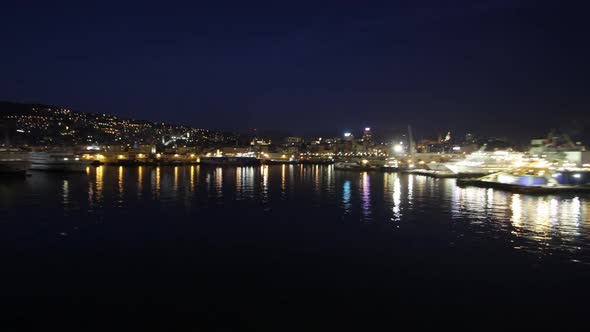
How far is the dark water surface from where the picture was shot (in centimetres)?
646

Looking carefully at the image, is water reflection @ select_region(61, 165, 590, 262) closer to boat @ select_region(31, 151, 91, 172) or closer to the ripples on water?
the ripples on water

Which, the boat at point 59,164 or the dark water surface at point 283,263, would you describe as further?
the boat at point 59,164

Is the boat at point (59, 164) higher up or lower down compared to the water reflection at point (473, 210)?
higher up

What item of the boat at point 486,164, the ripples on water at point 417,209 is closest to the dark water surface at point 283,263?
the ripples on water at point 417,209

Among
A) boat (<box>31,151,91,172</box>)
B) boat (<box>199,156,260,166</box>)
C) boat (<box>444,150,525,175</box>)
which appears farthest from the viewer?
boat (<box>199,156,260,166</box>)

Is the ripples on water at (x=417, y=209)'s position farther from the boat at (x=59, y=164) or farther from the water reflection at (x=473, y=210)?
the boat at (x=59, y=164)

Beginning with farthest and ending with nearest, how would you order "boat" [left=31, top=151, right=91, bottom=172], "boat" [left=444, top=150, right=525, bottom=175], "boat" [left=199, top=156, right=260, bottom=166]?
"boat" [left=199, top=156, right=260, bottom=166] < "boat" [left=31, top=151, right=91, bottom=172] < "boat" [left=444, top=150, right=525, bottom=175]

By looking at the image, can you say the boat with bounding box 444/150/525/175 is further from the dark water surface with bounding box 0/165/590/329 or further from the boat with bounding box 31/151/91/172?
the boat with bounding box 31/151/91/172

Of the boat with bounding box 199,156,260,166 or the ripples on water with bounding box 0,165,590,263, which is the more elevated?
the boat with bounding box 199,156,260,166

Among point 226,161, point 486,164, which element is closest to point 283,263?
point 486,164

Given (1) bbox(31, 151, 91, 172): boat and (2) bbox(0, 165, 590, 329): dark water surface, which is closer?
(2) bbox(0, 165, 590, 329): dark water surface

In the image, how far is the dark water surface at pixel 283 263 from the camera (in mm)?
6461

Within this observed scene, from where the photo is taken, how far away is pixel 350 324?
5844 mm

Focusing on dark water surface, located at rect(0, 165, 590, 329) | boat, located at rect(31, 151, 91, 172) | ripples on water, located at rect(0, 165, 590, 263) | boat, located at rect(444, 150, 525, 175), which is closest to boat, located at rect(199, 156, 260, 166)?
boat, located at rect(31, 151, 91, 172)
